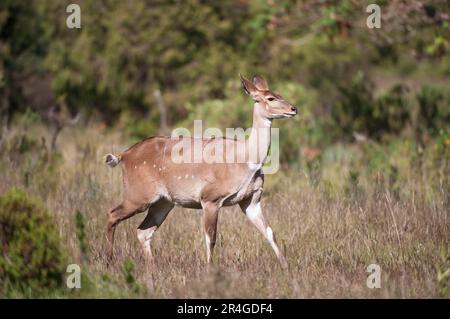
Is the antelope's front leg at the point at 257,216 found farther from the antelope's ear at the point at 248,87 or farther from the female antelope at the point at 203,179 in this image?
the antelope's ear at the point at 248,87

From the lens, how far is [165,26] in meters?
18.0

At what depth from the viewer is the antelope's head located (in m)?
8.59

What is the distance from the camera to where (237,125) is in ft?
55.1

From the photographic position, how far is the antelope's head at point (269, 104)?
8586 mm

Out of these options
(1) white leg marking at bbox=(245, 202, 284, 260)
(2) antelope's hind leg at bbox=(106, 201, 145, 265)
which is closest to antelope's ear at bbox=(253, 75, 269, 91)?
(1) white leg marking at bbox=(245, 202, 284, 260)

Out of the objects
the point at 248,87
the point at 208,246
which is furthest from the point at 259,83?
the point at 208,246

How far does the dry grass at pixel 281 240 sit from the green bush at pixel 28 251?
0.30 metres

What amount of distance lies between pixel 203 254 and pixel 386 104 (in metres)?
8.66

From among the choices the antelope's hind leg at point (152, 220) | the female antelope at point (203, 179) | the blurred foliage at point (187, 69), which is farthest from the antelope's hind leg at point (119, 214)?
the blurred foliage at point (187, 69)

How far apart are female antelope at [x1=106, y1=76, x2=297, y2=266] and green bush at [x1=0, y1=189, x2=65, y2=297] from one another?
59.2 inches

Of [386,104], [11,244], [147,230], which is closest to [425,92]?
[386,104]

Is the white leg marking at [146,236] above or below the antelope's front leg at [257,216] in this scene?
below
